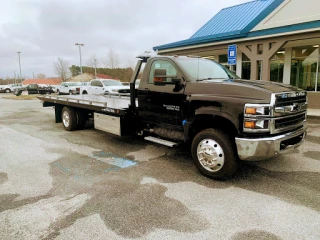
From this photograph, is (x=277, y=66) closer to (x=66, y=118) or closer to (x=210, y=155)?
(x=66, y=118)

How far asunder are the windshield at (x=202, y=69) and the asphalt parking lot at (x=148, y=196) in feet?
6.04

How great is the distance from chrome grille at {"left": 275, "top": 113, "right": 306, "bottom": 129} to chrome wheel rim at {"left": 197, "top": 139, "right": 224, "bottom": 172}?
3.21 ft

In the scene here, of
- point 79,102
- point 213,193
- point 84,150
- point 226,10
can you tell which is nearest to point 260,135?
point 213,193

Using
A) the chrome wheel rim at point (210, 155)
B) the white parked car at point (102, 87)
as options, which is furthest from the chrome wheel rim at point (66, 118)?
A: the white parked car at point (102, 87)

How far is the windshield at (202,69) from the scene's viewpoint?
513 centimetres

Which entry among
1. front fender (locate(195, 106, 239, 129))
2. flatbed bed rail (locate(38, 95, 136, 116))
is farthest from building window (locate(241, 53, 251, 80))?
front fender (locate(195, 106, 239, 129))

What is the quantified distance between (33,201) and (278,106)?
156 inches

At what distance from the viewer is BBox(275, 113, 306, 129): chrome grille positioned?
13.5 feet

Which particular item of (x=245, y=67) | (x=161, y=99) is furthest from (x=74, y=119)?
(x=245, y=67)

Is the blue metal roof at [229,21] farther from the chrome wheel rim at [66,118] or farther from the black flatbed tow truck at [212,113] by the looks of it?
the black flatbed tow truck at [212,113]

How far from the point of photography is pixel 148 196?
13.0ft

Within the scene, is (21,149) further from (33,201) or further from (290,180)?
(290,180)

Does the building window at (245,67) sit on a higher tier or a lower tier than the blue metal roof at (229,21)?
lower

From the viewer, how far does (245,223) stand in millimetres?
3232
